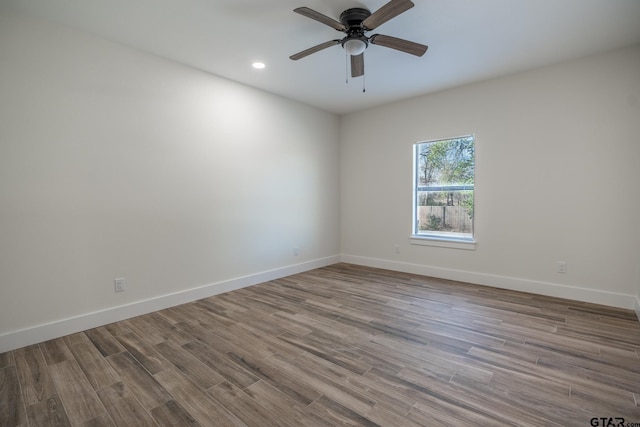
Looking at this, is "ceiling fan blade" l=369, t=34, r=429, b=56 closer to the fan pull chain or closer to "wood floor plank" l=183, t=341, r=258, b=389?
the fan pull chain

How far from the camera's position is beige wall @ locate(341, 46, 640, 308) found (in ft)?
10.3

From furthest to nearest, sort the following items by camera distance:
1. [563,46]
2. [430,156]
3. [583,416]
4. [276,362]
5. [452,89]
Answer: [430,156] < [452,89] < [563,46] < [276,362] < [583,416]

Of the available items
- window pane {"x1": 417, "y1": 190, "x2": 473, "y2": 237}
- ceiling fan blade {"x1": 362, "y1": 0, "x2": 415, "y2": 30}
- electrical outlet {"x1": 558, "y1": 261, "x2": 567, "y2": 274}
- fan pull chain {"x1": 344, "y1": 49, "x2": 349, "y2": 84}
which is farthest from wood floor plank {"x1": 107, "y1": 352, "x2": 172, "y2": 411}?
electrical outlet {"x1": 558, "y1": 261, "x2": 567, "y2": 274}

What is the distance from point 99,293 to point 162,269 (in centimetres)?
59

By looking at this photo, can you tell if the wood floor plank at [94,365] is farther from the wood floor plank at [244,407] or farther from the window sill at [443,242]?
the window sill at [443,242]

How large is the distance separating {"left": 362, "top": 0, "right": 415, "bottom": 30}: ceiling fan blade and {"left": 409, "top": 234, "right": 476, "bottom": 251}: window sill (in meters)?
3.11

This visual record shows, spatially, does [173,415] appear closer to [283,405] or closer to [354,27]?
[283,405]

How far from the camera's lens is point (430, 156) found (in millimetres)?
4617

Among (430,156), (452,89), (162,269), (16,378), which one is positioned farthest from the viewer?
(430,156)

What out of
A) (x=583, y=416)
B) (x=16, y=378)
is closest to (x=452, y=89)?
(x=583, y=416)

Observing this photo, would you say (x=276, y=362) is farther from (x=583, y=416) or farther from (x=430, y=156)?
(x=430, y=156)

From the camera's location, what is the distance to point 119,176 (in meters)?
2.95

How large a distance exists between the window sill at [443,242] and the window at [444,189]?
2cm

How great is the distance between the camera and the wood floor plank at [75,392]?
1669mm
